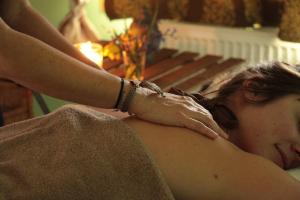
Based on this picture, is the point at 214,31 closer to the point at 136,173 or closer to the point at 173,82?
the point at 173,82

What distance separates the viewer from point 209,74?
8.16 feet

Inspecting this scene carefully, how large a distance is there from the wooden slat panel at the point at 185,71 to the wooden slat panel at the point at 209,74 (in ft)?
0.12

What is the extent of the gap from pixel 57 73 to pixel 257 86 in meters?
0.45

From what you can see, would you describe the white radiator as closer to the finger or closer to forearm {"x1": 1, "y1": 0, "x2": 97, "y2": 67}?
forearm {"x1": 1, "y1": 0, "x2": 97, "y2": 67}

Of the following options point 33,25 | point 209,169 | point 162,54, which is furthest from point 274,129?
point 162,54

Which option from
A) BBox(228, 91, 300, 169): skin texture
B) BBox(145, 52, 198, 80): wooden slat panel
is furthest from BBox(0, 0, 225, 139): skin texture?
BBox(145, 52, 198, 80): wooden slat panel

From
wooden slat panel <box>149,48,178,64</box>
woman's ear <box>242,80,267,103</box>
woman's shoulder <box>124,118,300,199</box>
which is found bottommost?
wooden slat panel <box>149,48,178,64</box>

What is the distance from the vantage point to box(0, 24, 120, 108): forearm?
115 centimetres

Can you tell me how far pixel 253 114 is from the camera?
44.8 inches

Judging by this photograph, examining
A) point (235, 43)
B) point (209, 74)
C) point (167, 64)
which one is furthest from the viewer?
point (235, 43)

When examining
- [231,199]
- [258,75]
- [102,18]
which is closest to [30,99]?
[102,18]

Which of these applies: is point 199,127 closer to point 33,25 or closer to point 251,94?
point 251,94

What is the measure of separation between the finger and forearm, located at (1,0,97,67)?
547mm

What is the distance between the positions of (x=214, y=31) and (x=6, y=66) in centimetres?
206
